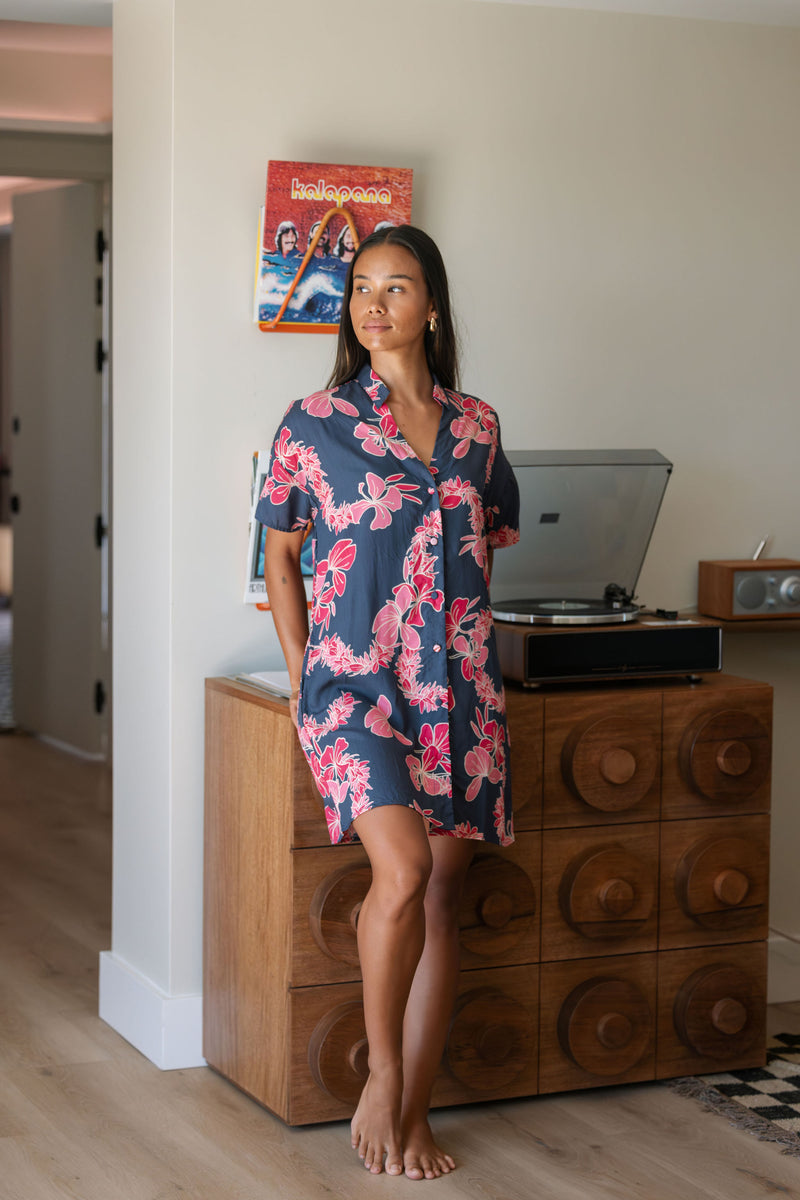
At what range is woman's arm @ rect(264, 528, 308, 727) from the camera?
7.84 feet

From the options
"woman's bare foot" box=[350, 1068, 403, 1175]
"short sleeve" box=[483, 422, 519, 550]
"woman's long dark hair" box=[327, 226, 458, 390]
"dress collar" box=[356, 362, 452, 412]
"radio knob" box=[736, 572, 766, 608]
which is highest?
"woman's long dark hair" box=[327, 226, 458, 390]

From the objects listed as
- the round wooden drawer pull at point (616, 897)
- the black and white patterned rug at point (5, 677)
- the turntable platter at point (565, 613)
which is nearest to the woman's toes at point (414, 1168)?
the round wooden drawer pull at point (616, 897)

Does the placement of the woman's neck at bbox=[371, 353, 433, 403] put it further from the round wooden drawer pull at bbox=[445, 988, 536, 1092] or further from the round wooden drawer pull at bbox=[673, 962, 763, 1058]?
the round wooden drawer pull at bbox=[673, 962, 763, 1058]

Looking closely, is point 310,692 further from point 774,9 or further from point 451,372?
point 774,9

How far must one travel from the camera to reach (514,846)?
8.59 ft

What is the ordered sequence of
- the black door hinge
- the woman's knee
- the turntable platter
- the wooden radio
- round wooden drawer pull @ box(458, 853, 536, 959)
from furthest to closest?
the black door hinge, the wooden radio, the turntable platter, round wooden drawer pull @ box(458, 853, 536, 959), the woman's knee

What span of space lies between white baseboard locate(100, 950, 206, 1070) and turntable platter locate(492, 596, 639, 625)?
98cm

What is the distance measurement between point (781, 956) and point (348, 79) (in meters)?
2.13

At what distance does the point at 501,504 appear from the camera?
248cm

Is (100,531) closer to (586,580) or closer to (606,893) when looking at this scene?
(586,580)

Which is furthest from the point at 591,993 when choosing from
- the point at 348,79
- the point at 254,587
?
the point at 348,79

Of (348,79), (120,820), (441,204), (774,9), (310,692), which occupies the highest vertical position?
(774,9)

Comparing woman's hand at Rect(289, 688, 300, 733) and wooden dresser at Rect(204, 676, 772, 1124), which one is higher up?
woman's hand at Rect(289, 688, 300, 733)

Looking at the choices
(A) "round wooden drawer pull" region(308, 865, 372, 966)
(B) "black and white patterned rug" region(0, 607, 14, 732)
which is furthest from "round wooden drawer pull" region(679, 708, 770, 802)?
(B) "black and white patterned rug" region(0, 607, 14, 732)
